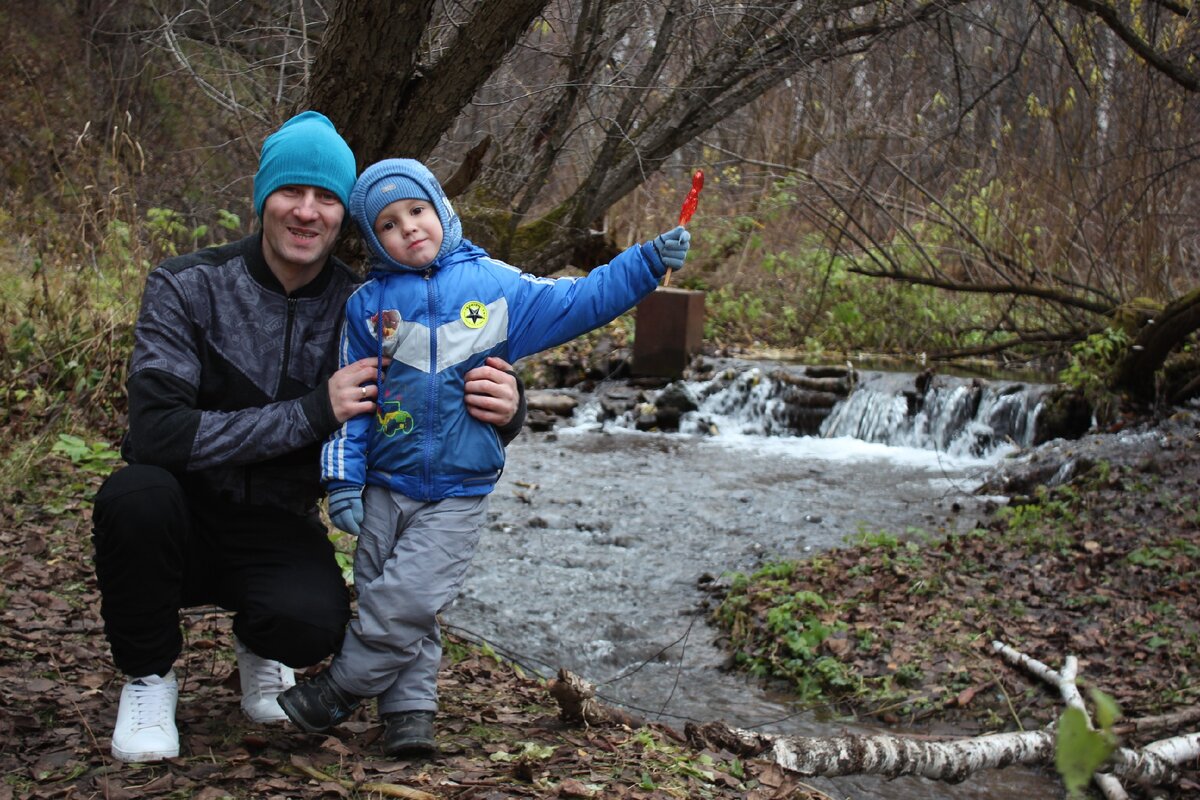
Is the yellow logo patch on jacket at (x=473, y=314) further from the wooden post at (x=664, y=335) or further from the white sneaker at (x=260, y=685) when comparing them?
the wooden post at (x=664, y=335)

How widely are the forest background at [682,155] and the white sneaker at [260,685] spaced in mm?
1503

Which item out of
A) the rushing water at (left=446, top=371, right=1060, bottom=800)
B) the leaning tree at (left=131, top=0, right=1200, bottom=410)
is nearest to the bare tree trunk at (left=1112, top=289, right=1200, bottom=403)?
the leaning tree at (left=131, top=0, right=1200, bottom=410)

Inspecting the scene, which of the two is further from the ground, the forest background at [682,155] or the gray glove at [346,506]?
the forest background at [682,155]

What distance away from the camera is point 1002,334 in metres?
13.4

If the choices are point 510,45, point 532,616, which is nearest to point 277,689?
point 510,45

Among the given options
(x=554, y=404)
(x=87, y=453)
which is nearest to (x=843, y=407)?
(x=554, y=404)

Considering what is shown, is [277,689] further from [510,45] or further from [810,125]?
[810,125]

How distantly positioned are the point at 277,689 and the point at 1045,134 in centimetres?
1036

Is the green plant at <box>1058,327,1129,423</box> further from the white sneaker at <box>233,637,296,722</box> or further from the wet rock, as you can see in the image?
the white sneaker at <box>233,637,296,722</box>

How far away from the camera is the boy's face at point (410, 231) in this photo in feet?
9.43

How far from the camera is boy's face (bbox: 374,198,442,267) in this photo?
9.43 ft

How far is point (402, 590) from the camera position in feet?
9.08

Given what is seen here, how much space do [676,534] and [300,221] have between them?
513 cm

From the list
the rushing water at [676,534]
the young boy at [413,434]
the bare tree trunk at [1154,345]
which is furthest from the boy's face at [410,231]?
the bare tree trunk at [1154,345]
